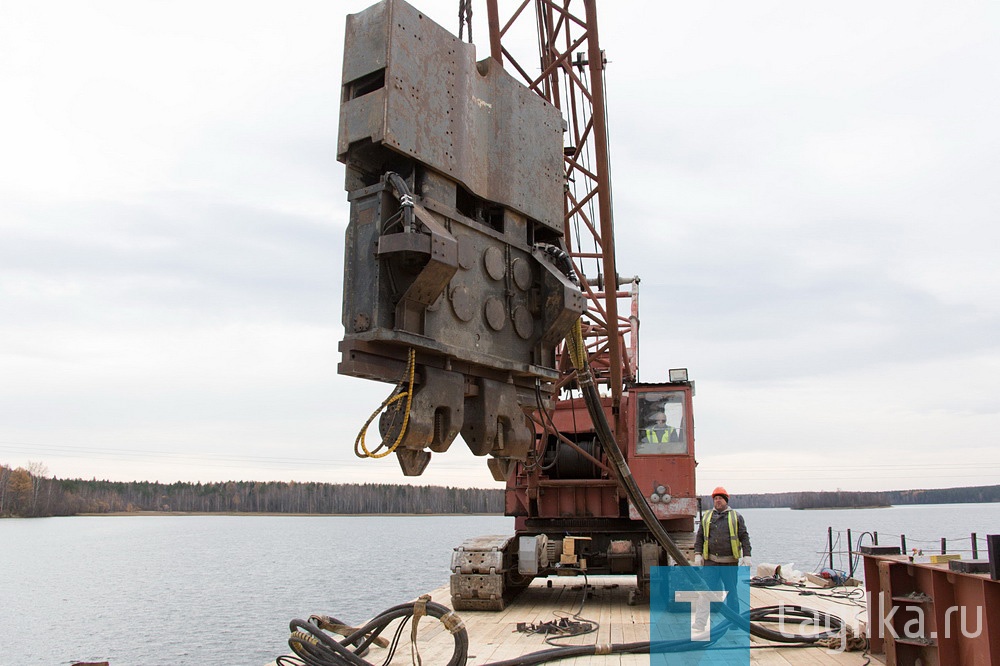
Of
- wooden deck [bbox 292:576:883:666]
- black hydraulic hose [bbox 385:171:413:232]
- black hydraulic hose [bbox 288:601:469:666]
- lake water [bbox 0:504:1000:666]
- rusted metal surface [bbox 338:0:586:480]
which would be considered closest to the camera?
black hydraulic hose [bbox 385:171:413:232]

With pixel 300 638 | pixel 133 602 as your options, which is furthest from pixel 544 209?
pixel 133 602

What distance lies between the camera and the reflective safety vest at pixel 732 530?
8.84 metres

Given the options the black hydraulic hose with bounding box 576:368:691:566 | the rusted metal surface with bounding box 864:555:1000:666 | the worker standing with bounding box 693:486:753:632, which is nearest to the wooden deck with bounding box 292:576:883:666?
the rusted metal surface with bounding box 864:555:1000:666

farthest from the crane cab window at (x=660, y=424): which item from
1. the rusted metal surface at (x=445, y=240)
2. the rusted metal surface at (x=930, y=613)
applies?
the rusted metal surface at (x=445, y=240)

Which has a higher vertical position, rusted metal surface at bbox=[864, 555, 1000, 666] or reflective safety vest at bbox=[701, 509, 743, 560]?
reflective safety vest at bbox=[701, 509, 743, 560]

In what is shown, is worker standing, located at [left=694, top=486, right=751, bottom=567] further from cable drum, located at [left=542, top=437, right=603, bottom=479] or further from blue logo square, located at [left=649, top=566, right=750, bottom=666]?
cable drum, located at [left=542, top=437, right=603, bottom=479]

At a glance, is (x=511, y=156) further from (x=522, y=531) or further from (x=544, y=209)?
(x=522, y=531)

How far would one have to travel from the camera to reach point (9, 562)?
4638 cm

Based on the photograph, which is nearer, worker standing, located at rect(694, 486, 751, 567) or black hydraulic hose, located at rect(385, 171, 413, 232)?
black hydraulic hose, located at rect(385, 171, 413, 232)

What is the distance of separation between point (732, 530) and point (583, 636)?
6.79 feet

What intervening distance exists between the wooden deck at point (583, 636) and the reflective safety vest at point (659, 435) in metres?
2.40

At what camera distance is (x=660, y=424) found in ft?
38.9

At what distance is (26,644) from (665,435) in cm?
1737

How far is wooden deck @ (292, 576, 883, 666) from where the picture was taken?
7613 mm
